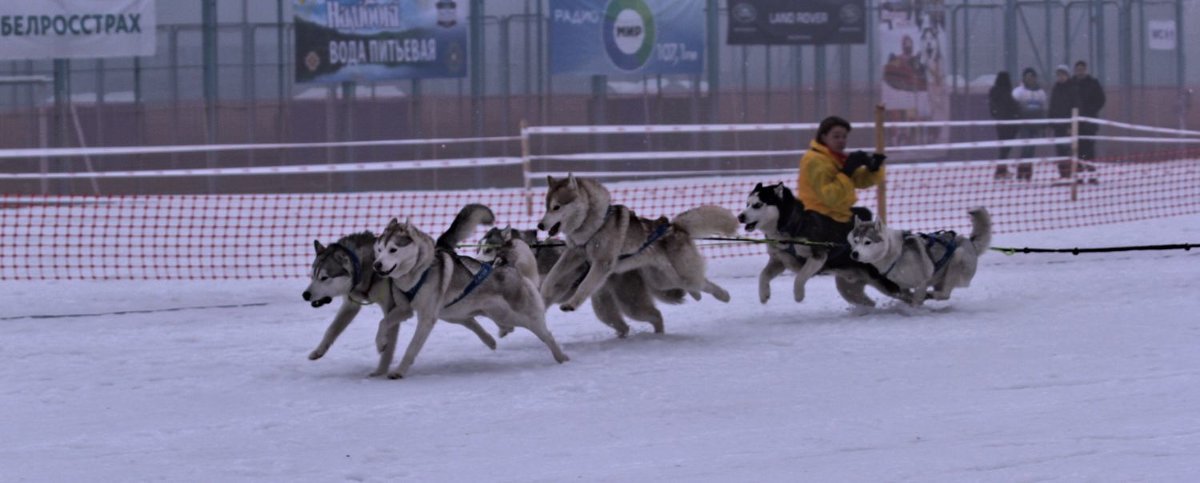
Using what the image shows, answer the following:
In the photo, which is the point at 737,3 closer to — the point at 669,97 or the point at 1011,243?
the point at 669,97

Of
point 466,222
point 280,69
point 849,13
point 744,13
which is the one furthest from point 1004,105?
point 466,222

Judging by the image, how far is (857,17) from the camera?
969 inches

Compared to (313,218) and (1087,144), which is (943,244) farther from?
(1087,144)

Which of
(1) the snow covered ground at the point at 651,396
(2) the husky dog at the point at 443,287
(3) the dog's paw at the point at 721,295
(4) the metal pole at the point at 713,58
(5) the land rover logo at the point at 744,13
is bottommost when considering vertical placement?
(1) the snow covered ground at the point at 651,396

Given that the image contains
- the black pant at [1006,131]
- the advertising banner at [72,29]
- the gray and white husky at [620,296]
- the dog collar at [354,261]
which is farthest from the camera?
the black pant at [1006,131]

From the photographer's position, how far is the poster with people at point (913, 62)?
24922 millimetres

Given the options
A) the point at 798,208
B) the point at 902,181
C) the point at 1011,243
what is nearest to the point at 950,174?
the point at 902,181

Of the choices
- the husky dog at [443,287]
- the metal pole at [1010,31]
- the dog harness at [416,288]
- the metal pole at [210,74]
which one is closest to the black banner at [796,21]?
the metal pole at [1010,31]

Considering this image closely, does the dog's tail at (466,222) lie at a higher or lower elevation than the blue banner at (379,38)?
lower

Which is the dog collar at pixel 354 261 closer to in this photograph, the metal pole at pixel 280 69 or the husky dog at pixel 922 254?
the husky dog at pixel 922 254

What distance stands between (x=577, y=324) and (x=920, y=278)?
205 cm

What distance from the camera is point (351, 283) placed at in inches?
298

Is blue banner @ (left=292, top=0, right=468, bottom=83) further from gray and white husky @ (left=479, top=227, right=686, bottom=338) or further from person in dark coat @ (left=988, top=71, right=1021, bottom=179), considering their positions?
gray and white husky @ (left=479, top=227, right=686, bottom=338)

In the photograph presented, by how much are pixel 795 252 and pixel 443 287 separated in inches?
111
